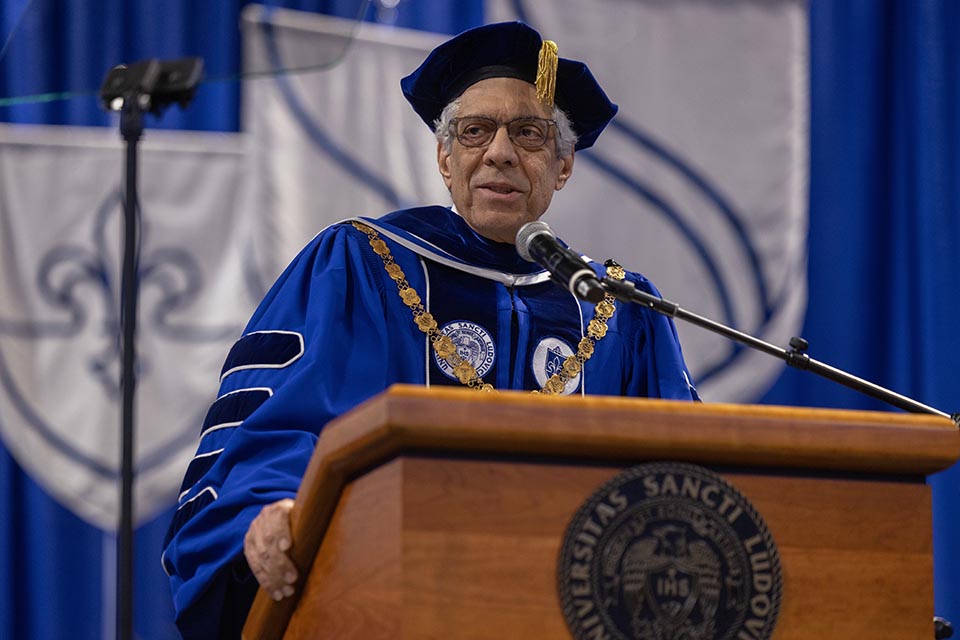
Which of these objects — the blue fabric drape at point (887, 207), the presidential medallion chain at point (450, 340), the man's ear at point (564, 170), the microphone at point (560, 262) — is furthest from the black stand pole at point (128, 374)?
the blue fabric drape at point (887, 207)

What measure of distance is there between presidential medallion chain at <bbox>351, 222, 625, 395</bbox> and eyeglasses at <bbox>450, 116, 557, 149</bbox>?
0.31 metres

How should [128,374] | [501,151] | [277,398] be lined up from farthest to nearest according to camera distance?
[501,151], [277,398], [128,374]

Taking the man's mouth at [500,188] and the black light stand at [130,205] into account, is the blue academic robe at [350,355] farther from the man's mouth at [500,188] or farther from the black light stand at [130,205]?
the black light stand at [130,205]

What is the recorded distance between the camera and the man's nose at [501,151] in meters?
3.02

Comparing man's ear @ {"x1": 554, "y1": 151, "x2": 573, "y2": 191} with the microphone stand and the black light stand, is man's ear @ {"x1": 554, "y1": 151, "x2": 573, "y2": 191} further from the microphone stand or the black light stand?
the black light stand

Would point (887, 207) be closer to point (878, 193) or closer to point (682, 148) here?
point (878, 193)

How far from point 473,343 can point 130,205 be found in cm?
103

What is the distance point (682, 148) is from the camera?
5.25 metres

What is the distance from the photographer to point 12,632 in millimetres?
4586

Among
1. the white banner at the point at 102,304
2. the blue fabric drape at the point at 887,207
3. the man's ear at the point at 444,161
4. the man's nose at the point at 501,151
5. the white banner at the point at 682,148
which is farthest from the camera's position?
the blue fabric drape at the point at 887,207

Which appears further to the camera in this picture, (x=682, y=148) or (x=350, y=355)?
(x=682, y=148)

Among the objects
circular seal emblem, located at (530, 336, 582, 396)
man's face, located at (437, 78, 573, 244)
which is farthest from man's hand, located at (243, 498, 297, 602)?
man's face, located at (437, 78, 573, 244)

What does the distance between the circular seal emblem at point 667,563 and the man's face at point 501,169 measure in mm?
1419

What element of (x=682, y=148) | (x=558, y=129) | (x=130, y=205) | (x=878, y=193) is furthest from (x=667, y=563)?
(x=878, y=193)
